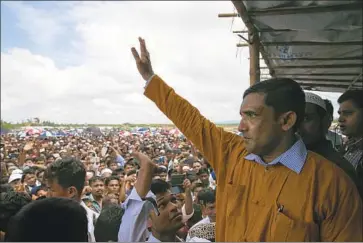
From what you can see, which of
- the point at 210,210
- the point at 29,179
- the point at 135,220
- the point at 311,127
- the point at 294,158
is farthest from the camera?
the point at 29,179

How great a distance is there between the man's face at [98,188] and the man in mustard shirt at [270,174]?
3598mm

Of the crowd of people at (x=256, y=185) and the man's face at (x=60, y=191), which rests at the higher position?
the crowd of people at (x=256, y=185)

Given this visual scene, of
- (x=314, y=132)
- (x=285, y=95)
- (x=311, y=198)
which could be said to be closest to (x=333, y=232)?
(x=311, y=198)

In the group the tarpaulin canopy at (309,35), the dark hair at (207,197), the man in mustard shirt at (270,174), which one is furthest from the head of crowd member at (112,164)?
the man in mustard shirt at (270,174)

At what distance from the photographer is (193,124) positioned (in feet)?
5.95

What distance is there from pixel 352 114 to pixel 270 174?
1.01m

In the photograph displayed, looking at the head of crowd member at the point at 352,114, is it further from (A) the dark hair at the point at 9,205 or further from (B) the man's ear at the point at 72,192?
(A) the dark hair at the point at 9,205

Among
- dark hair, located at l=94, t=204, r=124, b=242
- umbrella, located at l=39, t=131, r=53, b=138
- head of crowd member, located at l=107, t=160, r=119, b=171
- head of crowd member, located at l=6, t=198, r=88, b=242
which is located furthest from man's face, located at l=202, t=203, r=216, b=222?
umbrella, located at l=39, t=131, r=53, b=138

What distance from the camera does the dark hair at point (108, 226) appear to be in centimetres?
242

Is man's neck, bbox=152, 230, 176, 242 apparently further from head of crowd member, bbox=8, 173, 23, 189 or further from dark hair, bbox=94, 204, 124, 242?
head of crowd member, bbox=8, 173, 23, 189

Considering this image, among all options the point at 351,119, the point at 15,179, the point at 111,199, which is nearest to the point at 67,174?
the point at 351,119

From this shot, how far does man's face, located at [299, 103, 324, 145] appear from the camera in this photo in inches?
83.8

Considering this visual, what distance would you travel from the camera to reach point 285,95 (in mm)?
1639

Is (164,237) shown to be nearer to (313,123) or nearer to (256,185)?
(256,185)
